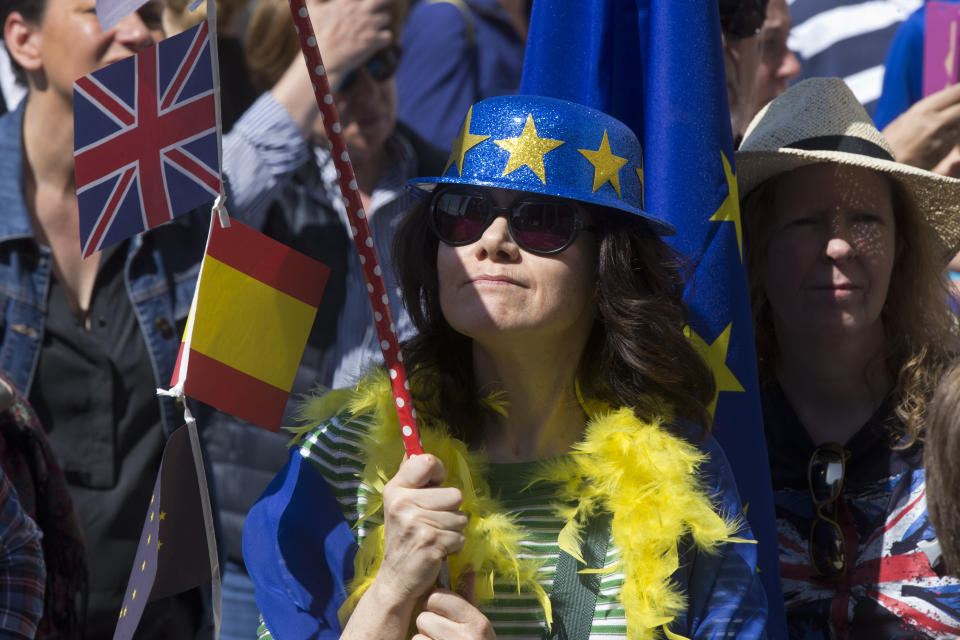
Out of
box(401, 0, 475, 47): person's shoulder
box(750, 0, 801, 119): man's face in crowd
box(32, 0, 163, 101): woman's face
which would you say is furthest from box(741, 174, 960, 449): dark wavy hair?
box(32, 0, 163, 101): woman's face

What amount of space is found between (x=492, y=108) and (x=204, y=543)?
2.70 ft

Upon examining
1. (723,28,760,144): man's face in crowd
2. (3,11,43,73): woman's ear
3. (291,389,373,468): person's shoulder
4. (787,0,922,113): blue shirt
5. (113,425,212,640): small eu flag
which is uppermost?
(787,0,922,113): blue shirt

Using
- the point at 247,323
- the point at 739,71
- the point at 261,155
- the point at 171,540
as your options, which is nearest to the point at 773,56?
the point at 739,71

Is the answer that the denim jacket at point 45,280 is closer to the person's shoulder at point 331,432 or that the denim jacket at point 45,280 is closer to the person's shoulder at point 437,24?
the person's shoulder at point 437,24

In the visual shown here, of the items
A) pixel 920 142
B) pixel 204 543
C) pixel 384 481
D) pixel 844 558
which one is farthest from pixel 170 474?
pixel 920 142

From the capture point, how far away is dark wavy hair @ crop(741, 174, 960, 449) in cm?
231

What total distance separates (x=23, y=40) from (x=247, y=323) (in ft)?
5.59

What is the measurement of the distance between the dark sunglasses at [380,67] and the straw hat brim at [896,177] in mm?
1373

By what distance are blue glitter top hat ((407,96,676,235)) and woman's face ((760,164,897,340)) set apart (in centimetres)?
67

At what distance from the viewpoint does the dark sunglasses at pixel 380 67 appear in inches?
130

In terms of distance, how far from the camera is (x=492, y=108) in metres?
1.76

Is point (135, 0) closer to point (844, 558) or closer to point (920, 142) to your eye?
point (844, 558)

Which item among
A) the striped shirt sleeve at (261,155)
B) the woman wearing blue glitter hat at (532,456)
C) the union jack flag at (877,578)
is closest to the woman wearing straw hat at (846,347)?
the union jack flag at (877,578)

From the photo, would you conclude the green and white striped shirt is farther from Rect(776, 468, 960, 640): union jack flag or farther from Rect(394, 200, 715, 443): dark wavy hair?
Rect(776, 468, 960, 640): union jack flag
